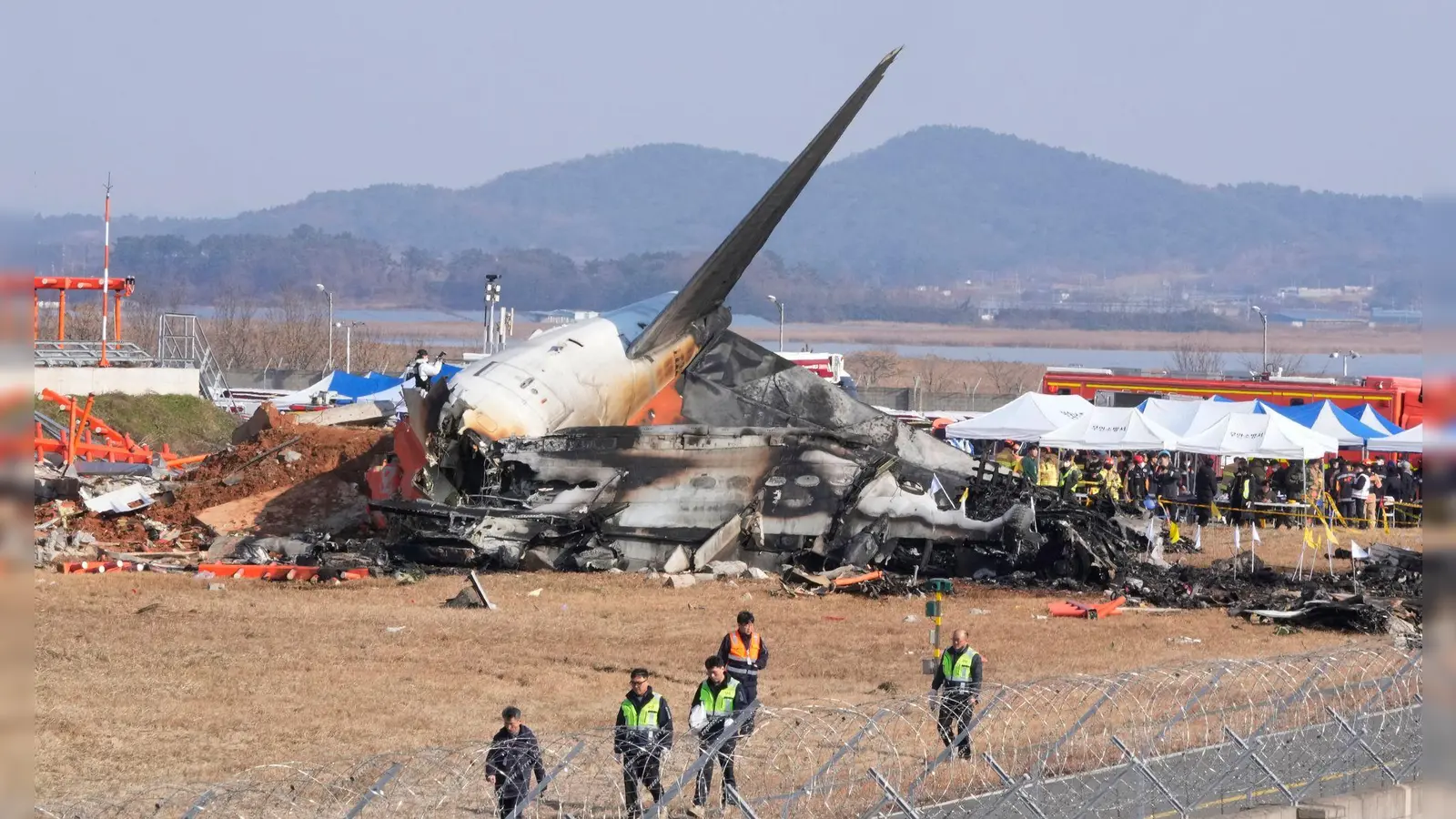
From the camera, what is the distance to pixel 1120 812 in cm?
1430

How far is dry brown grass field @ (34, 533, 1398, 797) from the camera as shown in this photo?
18.7 metres

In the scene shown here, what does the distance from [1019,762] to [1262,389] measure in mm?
52960

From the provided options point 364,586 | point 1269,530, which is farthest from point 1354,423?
point 364,586

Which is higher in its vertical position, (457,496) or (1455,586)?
(1455,586)

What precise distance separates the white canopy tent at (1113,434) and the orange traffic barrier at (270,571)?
2275 cm

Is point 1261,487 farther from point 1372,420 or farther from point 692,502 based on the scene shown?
point 692,502

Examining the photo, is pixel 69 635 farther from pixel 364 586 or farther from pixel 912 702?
pixel 912 702

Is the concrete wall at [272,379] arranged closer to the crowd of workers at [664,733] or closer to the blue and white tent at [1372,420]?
the blue and white tent at [1372,420]

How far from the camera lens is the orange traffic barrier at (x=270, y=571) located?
31328mm

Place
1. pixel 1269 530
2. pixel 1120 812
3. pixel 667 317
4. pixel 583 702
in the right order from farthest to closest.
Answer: pixel 1269 530, pixel 667 317, pixel 583 702, pixel 1120 812

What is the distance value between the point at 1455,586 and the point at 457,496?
21827 mm

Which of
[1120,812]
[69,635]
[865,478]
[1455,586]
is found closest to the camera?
[1455,586]

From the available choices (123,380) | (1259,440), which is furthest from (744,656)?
(123,380)

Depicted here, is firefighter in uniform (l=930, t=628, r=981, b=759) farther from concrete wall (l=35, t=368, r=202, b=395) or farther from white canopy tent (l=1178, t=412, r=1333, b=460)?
concrete wall (l=35, t=368, r=202, b=395)
